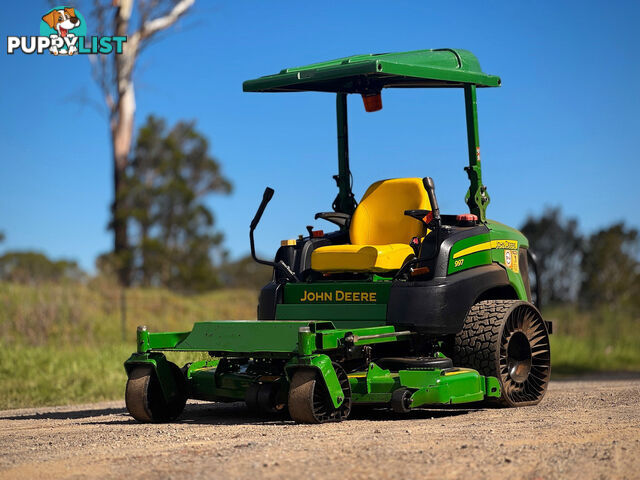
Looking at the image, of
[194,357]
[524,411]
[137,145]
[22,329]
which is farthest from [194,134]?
[524,411]

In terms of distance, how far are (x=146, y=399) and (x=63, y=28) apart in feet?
55.2

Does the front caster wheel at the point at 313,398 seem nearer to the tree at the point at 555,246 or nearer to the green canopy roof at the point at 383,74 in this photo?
the green canopy roof at the point at 383,74

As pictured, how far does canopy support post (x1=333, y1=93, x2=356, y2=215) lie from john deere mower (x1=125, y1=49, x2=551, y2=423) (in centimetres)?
14

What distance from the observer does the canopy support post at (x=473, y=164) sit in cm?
988

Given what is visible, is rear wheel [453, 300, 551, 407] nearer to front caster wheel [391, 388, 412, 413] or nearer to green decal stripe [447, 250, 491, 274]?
green decal stripe [447, 250, 491, 274]

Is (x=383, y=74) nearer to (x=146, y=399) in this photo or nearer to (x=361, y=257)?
(x=361, y=257)

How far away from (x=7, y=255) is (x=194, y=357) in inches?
1218

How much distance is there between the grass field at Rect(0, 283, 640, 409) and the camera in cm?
1392

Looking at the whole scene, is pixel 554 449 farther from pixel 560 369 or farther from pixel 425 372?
pixel 560 369

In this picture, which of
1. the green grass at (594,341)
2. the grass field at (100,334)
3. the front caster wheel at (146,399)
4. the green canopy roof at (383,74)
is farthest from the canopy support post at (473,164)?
the green grass at (594,341)

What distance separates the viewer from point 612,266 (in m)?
36.3

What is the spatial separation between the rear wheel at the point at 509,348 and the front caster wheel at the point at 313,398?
1561 mm

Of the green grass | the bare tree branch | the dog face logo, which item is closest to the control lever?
the green grass

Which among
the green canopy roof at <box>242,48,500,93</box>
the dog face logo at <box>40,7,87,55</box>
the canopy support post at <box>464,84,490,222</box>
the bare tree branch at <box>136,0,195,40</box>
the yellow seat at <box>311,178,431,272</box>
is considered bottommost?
the yellow seat at <box>311,178,431,272</box>
